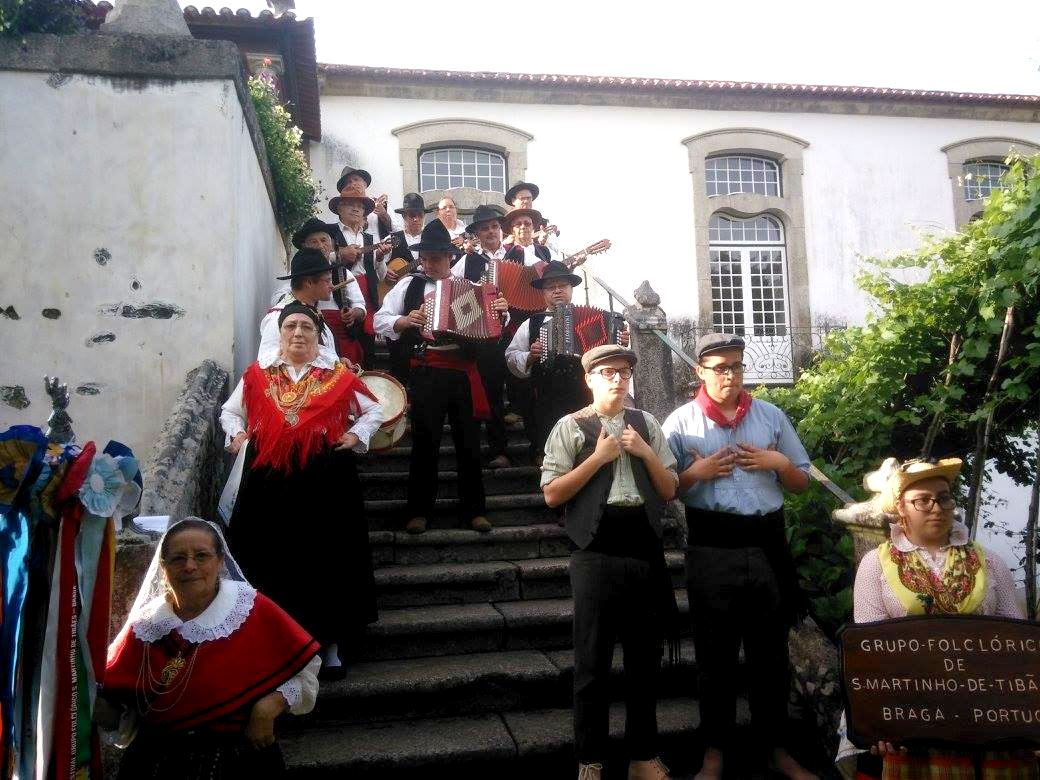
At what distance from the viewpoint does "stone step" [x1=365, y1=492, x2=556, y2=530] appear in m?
5.52

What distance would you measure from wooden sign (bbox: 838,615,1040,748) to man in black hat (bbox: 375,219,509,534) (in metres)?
2.75

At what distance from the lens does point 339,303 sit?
6.38 meters

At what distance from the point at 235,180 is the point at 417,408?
71.1 inches

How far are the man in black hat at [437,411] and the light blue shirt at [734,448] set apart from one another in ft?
5.83

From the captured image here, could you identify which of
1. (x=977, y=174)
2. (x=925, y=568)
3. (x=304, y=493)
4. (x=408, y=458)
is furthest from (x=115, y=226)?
(x=977, y=174)

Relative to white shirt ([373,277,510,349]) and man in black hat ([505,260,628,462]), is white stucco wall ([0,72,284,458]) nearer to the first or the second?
white shirt ([373,277,510,349])

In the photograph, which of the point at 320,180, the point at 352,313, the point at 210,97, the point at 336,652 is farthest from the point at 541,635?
the point at 320,180

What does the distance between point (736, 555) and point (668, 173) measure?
11006 millimetres

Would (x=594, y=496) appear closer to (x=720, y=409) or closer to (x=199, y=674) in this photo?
(x=720, y=409)

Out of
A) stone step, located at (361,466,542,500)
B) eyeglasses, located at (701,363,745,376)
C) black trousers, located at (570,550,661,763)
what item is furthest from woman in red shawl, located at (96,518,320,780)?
stone step, located at (361,466,542,500)

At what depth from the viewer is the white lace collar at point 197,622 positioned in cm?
266

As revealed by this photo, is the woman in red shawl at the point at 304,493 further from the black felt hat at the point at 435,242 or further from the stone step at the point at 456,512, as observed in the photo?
the black felt hat at the point at 435,242

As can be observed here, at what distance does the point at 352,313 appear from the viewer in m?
6.20

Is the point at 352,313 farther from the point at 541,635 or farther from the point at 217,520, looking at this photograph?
the point at 541,635
